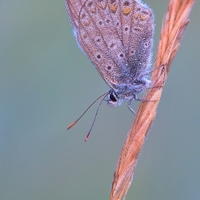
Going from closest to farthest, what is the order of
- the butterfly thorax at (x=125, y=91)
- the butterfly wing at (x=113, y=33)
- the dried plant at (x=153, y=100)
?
the dried plant at (x=153, y=100), the butterfly wing at (x=113, y=33), the butterfly thorax at (x=125, y=91)

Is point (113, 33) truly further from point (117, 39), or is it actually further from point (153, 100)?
point (153, 100)

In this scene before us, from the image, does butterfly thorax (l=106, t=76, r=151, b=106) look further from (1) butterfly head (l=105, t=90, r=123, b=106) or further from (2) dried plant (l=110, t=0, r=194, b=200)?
(2) dried plant (l=110, t=0, r=194, b=200)

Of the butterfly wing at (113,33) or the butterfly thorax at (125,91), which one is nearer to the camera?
the butterfly wing at (113,33)

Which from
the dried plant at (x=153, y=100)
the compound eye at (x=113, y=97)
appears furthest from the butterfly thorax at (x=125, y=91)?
the dried plant at (x=153, y=100)

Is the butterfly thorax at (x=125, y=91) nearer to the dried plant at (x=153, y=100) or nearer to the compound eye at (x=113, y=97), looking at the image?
the compound eye at (x=113, y=97)

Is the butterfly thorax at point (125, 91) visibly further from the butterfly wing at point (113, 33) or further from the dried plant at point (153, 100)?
the dried plant at point (153, 100)

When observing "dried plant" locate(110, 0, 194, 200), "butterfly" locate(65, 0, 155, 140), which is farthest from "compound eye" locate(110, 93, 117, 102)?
"dried plant" locate(110, 0, 194, 200)

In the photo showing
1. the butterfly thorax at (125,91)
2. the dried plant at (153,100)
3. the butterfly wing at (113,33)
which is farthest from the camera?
the butterfly thorax at (125,91)

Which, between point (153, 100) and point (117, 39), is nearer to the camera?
point (153, 100)

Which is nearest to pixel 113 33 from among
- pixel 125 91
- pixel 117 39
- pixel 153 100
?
pixel 117 39

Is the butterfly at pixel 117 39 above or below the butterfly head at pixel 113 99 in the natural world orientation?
above
